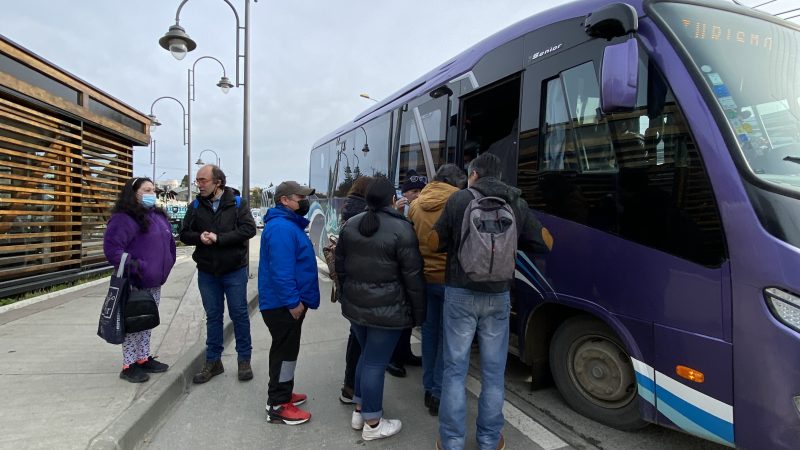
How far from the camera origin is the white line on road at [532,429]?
3158 mm

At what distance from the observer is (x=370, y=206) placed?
3119mm

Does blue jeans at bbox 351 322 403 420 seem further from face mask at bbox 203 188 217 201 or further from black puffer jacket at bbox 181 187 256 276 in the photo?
face mask at bbox 203 188 217 201

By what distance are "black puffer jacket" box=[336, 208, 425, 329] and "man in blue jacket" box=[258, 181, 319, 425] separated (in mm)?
463

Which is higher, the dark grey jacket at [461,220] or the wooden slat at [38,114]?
the wooden slat at [38,114]

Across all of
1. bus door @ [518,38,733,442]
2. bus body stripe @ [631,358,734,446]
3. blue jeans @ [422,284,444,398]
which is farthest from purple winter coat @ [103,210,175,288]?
bus body stripe @ [631,358,734,446]

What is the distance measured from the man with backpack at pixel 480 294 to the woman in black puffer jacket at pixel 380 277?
0.71 feet

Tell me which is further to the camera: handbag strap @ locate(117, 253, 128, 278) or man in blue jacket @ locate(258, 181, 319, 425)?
handbag strap @ locate(117, 253, 128, 278)

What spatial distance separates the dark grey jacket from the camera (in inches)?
114

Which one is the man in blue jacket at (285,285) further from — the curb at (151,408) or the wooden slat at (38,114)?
the wooden slat at (38,114)

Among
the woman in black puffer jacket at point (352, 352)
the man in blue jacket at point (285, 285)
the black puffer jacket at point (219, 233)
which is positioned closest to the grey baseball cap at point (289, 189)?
the man in blue jacket at point (285, 285)

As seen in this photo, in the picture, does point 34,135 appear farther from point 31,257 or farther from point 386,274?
point 386,274

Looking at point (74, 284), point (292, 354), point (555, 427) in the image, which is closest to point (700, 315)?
point (555, 427)

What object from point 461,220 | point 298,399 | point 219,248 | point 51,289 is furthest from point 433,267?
point 51,289

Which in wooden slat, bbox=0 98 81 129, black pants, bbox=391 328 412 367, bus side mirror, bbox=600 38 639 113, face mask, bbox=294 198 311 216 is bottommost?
black pants, bbox=391 328 412 367
